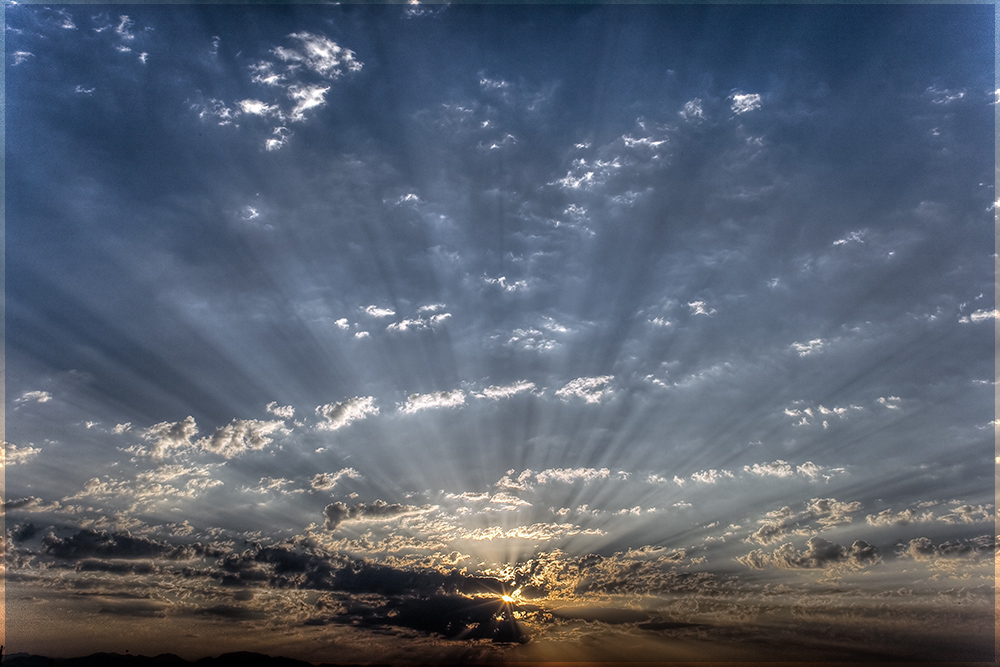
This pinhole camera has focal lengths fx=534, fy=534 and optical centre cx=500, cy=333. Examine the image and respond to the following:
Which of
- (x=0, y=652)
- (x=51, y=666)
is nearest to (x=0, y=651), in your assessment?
(x=0, y=652)

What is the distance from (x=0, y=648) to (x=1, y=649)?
3.03ft

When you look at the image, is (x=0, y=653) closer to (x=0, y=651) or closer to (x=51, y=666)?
(x=0, y=651)

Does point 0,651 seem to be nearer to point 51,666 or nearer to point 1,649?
point 1,649

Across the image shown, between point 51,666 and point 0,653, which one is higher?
point 0,653

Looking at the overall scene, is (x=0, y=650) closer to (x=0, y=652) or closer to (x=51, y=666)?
(x=0, y=652)

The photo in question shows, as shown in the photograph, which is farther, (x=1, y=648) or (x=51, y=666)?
(x=51, y=666)

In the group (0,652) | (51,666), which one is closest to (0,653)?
(0,652)

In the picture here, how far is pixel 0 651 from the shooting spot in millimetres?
91000

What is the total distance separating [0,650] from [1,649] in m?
2.35

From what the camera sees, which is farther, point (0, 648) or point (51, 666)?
point (51, 666)

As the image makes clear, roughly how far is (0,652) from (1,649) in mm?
4466

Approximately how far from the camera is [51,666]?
117 m

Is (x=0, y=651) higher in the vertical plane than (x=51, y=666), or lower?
higher

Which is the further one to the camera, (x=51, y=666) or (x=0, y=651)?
(x=51, y=666)
